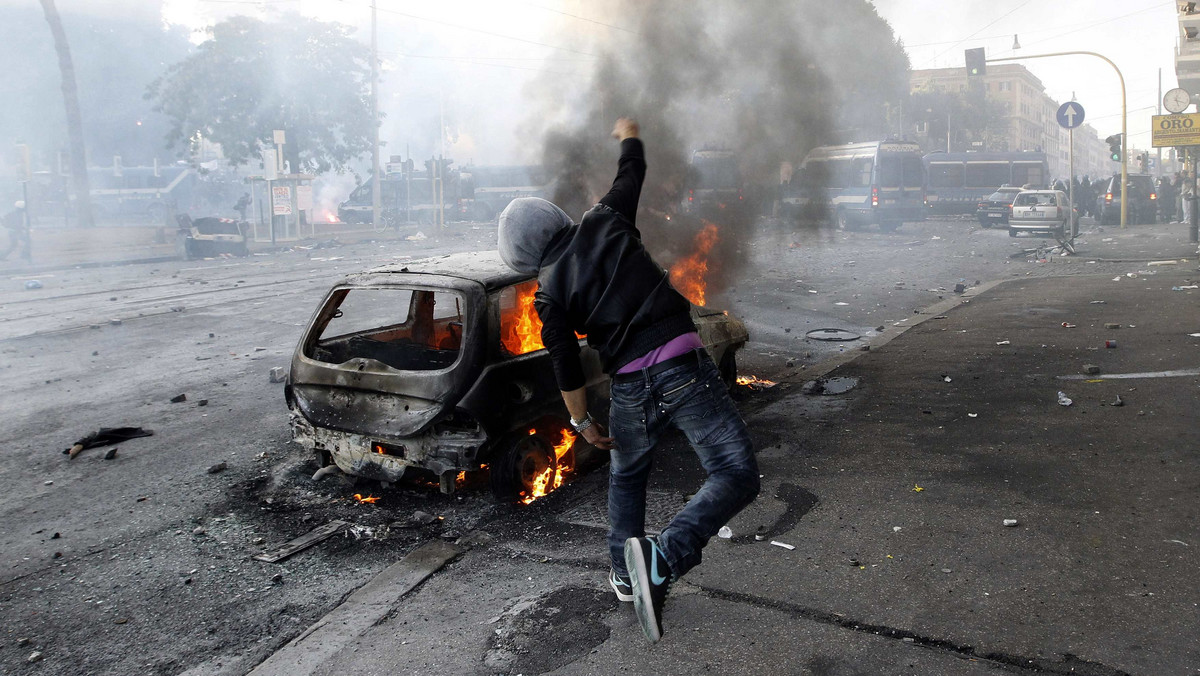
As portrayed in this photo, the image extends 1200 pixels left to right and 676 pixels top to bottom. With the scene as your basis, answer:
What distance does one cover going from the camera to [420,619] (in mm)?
3227

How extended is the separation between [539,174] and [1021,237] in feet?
60.5

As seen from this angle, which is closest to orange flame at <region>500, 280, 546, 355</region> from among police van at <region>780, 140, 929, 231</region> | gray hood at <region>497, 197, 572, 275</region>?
gray hood at <region>497, 197, 572, 275</region>

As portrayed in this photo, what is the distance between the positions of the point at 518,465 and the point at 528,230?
1.84m

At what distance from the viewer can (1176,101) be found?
1952cm

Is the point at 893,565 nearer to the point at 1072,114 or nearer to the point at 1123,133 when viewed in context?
the point at 1072,114

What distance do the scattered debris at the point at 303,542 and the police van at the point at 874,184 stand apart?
2405cm

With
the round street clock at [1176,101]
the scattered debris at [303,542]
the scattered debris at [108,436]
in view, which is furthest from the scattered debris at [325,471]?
the round street clock at [1176,101]

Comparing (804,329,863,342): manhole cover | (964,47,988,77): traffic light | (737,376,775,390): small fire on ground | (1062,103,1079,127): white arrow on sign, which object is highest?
(964,47,988,77): traffic light

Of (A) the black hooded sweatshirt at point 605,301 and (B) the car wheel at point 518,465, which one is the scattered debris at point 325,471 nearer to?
(B) the car wheel at point 518,465

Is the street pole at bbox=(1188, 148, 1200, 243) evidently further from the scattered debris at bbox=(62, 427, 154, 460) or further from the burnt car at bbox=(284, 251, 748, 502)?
the scattered debris at bbox=(62, 427, 154, 460)

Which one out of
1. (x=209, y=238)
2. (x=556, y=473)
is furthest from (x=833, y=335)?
(x=209, y=238)

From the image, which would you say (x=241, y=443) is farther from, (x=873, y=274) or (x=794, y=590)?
(x=873, y=274)

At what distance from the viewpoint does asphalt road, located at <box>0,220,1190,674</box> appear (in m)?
3.32

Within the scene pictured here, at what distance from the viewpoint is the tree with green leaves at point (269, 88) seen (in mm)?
32281
